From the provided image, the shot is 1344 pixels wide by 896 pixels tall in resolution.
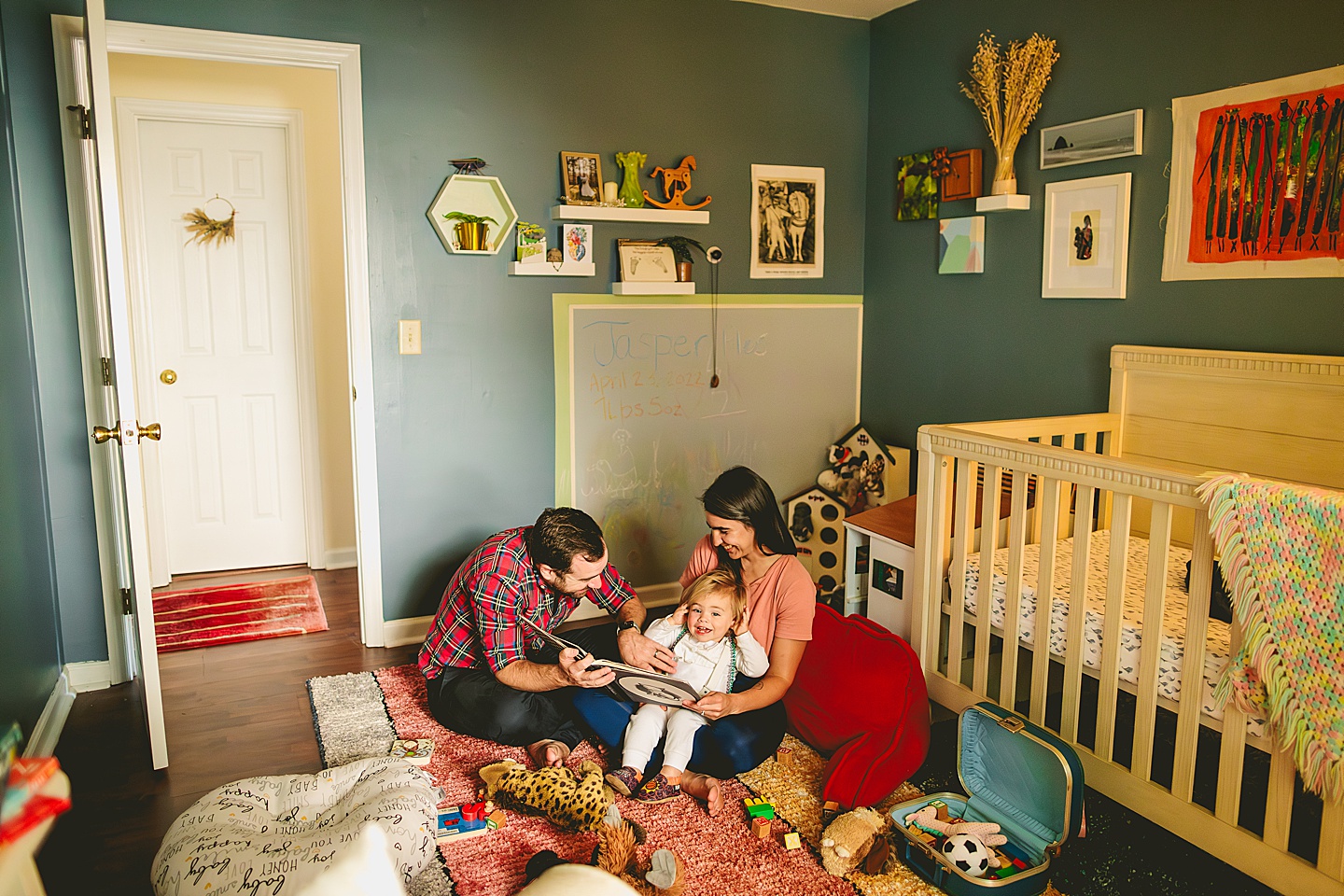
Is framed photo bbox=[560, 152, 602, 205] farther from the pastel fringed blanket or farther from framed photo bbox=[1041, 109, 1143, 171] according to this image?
the pastel fringed blanket

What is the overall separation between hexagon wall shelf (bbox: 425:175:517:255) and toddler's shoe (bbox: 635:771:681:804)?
6.02 feet

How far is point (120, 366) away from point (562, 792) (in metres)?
1.46

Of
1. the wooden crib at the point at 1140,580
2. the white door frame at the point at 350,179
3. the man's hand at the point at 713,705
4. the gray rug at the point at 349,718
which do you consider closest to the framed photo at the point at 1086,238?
the wooden crib at the point at 1140,580

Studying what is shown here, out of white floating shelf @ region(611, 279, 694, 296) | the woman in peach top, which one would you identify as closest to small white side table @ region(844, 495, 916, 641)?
the woman in peach top

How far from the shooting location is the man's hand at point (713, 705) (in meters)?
2.27

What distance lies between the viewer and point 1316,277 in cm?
234

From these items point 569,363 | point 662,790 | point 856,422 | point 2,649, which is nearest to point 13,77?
point 2,649

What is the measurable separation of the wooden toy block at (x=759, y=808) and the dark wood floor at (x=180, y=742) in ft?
3.73

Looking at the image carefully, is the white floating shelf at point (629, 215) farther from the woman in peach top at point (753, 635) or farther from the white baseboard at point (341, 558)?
the white baseboard at point (341, 558)

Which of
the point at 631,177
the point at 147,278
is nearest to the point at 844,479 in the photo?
the point at 631,177

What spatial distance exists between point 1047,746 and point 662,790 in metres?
0.87

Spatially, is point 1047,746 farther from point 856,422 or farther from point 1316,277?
point 856,422

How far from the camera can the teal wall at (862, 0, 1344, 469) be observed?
2.44 metres

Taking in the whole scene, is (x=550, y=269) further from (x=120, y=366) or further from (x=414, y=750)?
(x=414, y=750)
